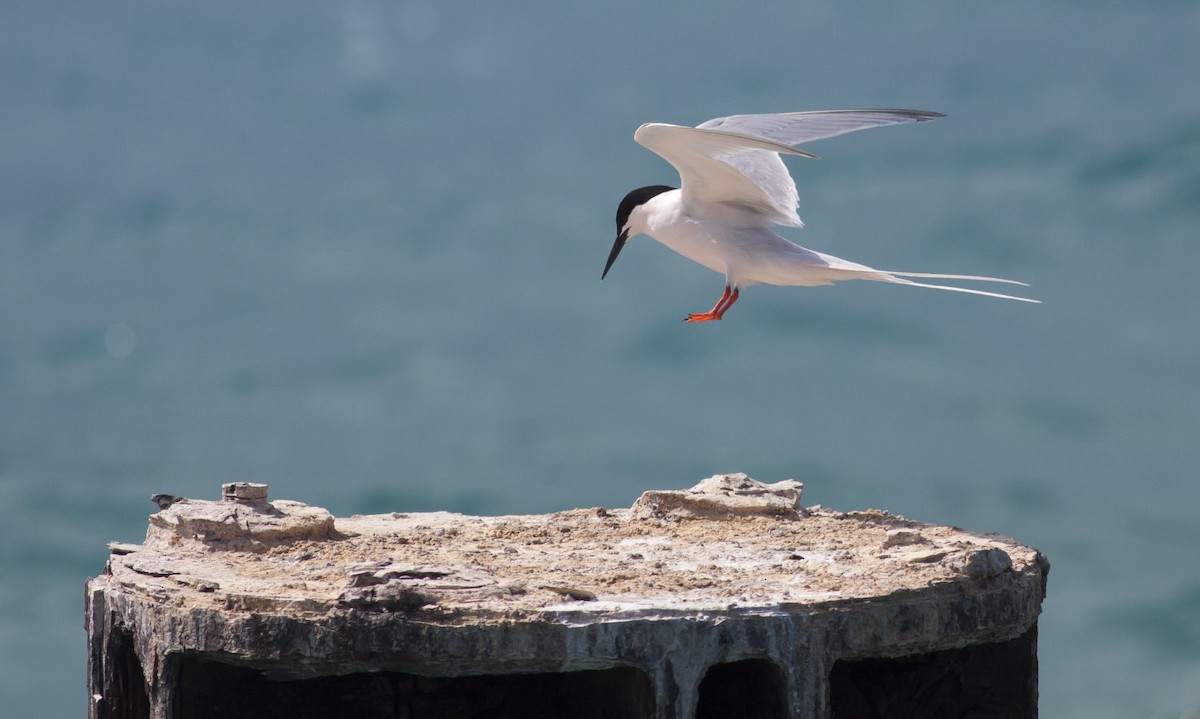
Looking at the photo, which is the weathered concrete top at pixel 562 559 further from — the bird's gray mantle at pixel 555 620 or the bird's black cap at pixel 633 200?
the bird's black cap at pixel 633 200

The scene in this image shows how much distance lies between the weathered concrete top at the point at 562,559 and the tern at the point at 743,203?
55.9 inches

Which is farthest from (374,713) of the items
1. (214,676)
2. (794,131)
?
(794,131)

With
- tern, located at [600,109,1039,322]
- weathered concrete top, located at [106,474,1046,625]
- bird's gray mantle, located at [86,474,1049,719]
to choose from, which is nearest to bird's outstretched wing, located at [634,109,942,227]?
tern, located at [600,109,1039,322]

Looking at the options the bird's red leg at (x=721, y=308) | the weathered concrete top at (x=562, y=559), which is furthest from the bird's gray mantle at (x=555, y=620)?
the bird's red leg at (x=721, y=308)

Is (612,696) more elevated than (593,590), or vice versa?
(593,590)

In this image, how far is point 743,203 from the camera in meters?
9.48

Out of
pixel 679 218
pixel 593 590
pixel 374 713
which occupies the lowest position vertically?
pixel 374 713

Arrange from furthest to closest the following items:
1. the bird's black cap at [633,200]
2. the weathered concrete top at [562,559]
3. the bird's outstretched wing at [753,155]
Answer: the bird's black cap at [633,200] < the bird's outstretched wing at [753,155] < the weathered concrete top at [562,559]

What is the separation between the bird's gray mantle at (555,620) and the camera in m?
6.77

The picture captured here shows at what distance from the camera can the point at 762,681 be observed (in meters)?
7.20

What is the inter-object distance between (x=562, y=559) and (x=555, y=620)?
163 cm

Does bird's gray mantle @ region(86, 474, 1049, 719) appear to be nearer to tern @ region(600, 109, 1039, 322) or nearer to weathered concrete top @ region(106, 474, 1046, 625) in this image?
weathered concrete top @ region(106, 474, 1046, 625)

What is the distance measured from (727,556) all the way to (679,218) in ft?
7.69

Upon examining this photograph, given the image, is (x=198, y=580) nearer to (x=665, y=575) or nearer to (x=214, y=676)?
(x=214, y=676)
